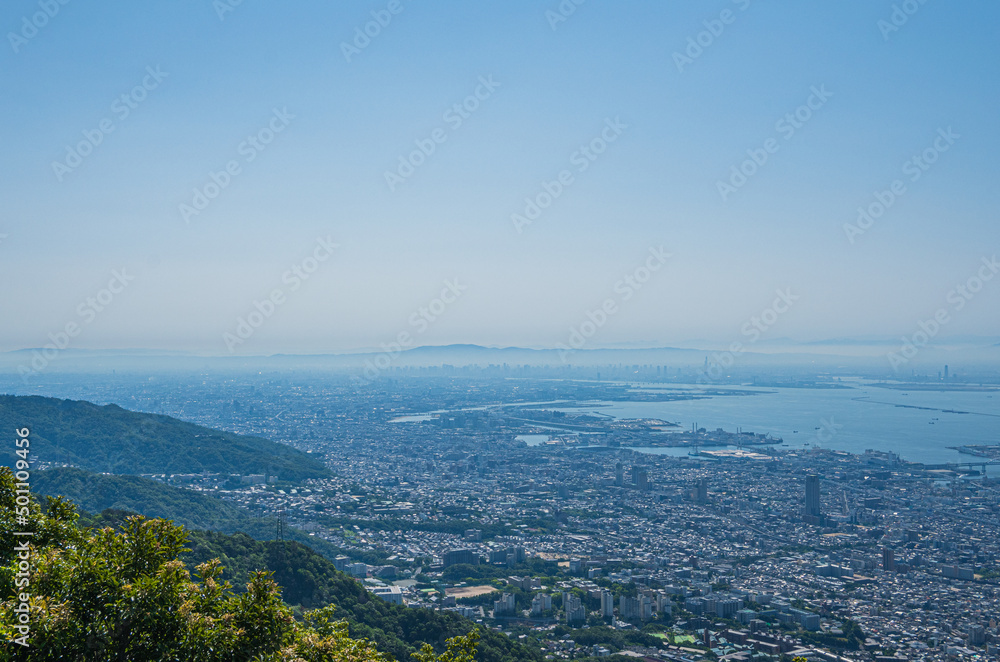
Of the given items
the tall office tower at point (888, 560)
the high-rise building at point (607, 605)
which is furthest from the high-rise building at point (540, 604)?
the tall office tower at point (888, 560)

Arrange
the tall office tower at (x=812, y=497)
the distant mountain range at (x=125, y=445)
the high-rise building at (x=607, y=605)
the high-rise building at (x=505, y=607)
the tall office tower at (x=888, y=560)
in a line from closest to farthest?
1. the high-rise building at (x=607, y=605)
2. the high-rise building at (x=505, y=607)
3. the tall office tower at (x=888, y=560)
4. the tall office tower at (x=812, y=497)
5. the distant mountain range at (x=125, y=445)

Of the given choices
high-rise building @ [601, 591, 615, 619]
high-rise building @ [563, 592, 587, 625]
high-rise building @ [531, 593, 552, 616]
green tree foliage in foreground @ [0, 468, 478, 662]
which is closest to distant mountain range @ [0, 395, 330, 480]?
high-rise building @ [531, 593, 552, 616]

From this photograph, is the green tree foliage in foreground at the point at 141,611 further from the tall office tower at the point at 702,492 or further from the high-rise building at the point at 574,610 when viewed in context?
the tall office tower at the point at 702,492

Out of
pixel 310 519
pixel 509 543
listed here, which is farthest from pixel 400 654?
pixel 310 519

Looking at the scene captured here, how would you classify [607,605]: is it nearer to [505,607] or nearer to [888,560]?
[505,607]

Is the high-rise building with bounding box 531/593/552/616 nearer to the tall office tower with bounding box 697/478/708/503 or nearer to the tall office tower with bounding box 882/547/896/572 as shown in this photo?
the tall office tower with bounding box 882/547/896/572

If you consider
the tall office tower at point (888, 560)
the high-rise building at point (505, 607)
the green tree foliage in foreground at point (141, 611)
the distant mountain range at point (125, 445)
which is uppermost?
the green tree foliage in foreground at point (141, 611)

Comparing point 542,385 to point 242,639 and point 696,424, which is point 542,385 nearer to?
point 696,424
